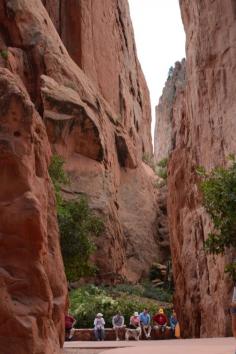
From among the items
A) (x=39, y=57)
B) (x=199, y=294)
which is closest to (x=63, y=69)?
(x=39, y=57)

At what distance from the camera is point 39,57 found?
3416cm

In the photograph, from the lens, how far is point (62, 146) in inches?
1320

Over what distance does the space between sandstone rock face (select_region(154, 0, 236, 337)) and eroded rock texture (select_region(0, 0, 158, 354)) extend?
8.54 meters

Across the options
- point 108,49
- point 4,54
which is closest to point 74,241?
point 4,54

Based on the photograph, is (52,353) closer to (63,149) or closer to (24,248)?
(24,248)

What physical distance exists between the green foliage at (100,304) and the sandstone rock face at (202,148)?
4092mm

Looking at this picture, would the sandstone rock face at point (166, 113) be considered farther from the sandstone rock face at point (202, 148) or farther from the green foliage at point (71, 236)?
the sandstone rock face at point (202, 148)

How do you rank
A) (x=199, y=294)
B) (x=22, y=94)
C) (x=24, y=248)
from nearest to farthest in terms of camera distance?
(x=24, y=248), (x=22, y=94), (x=199, y=294)

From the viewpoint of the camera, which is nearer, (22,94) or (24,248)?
(24,248)

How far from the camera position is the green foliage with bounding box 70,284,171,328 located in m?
26.4

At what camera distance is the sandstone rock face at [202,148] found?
18406 millimetres

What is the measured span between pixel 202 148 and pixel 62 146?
14.3 metres

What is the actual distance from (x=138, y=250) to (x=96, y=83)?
12593 mm

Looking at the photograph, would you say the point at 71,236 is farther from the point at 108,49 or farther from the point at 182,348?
the point at 108,49
